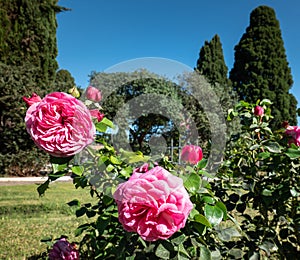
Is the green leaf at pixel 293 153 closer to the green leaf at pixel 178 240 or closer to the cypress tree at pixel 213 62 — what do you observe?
the green leaf at pixel 178 240

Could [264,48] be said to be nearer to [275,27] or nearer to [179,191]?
[275,27]

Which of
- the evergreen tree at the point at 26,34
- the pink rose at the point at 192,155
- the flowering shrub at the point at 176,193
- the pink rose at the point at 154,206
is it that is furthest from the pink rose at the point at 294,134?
the evergreen tree at the point at 26,34

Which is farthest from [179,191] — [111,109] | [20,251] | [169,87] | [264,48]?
[264,48]

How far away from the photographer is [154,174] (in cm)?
69

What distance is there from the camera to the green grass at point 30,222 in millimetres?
2538

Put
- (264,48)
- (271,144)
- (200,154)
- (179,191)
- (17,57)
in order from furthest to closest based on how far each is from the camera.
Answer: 1. (264,48)
2. (17,57)
3. (271,144)
4. (200,154)
5. (179,191)

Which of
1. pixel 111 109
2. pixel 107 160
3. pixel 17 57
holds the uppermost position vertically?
pixel 17 57

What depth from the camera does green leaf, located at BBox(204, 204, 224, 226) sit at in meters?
0.74

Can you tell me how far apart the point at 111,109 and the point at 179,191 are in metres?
5.14

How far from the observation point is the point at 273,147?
1130 mm

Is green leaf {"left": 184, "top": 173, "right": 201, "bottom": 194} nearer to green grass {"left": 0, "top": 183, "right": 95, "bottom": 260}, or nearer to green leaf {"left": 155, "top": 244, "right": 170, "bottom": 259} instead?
green leaf {"left": 155, "top": 244, "right": 170, "bottom": 259}

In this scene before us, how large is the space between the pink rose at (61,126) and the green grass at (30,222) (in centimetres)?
96

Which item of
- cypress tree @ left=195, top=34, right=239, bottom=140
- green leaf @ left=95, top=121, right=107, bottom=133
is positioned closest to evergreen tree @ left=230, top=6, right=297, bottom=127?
cypress tree @ left=195, top=34, right=239, bottom=140

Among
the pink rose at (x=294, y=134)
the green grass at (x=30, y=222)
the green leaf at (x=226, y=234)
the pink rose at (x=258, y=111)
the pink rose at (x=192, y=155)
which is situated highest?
the pink rose at (x=258, y=111)
